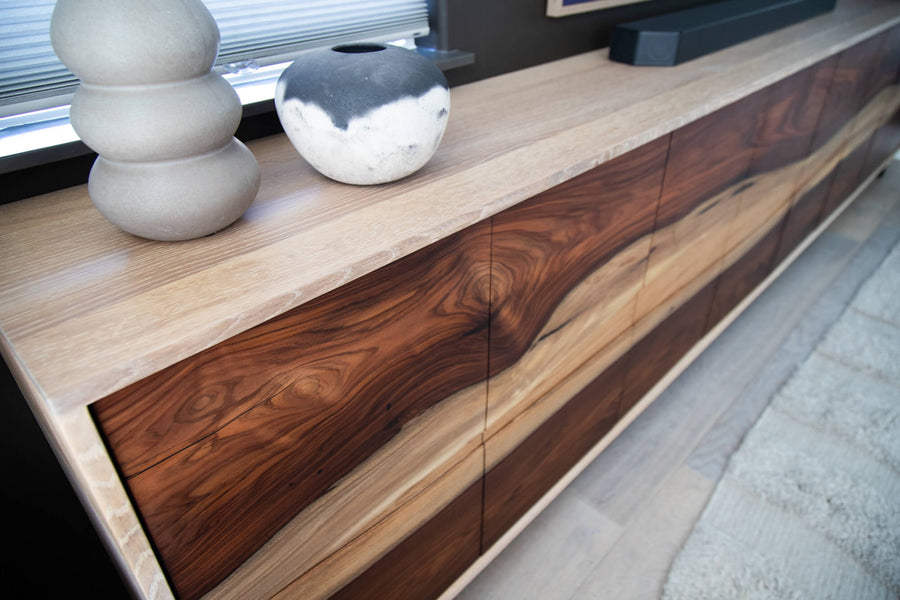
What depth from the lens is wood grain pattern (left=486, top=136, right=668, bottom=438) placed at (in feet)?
2.48

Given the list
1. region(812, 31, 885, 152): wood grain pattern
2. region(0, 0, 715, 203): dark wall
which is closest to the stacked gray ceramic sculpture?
region(0, 0, 715, 203): dark wall

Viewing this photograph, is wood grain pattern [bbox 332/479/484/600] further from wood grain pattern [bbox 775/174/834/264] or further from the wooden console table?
wood grain pattern [bbox 775/174/834/264]

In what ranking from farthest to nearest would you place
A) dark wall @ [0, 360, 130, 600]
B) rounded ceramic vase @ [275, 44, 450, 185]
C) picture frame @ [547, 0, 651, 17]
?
1. picture frame @ [547, 0, 651, 17]
2. dark wall @ [0, 360, 130, 600]
3. rounded ceramic vase @ [275, 44, 450, 185]

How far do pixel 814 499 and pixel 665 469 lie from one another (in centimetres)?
30

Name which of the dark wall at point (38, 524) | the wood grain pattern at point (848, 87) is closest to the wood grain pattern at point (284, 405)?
the dark wall at point (38, 524)

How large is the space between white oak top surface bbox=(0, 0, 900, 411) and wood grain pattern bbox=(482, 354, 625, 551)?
1.53 feet

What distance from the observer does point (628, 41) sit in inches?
46.3

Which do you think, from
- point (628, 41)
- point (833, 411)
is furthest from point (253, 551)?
point (833, 411)

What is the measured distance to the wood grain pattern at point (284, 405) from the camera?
18.9 inches

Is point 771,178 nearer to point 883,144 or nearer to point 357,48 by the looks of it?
point 357,48

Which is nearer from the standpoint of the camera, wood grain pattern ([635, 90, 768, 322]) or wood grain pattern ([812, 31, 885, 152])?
wood grain pattern ([635, 90, 768, 322])

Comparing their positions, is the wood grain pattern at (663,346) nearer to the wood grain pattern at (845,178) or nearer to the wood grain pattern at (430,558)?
the wood grain pattern at (430,558)

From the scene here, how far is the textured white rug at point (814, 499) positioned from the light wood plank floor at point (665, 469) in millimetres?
40

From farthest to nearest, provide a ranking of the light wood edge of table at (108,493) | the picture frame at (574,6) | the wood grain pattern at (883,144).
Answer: the wood grain pattern at (883,144) < the picture frame at (574,6) < the light wood edge of table at (108,493)
